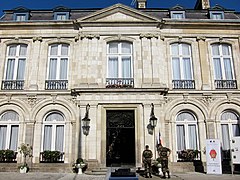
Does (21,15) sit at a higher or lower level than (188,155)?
higher

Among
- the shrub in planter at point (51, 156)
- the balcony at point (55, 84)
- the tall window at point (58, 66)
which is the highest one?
the tall window at point (58, 66)

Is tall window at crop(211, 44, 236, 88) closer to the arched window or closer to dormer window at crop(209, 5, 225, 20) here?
dormer window at crop(209, 5, 225, 20)

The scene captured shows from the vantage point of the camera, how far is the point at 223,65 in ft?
52.2

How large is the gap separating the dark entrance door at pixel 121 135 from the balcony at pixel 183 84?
310cm

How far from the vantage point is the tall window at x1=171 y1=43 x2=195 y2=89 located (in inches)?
607

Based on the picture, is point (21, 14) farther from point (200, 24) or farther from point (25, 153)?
point (200, 24)

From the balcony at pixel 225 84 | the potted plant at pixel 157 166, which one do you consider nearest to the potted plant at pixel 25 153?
the potted plant at pixel 157 166

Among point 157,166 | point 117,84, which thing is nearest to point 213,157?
point 157,166

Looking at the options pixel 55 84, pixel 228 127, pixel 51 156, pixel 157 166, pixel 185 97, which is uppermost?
pixel 55 84

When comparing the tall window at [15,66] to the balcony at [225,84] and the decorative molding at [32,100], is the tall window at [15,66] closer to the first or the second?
the decorative molding at [32,100]

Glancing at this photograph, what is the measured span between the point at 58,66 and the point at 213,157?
9.82m

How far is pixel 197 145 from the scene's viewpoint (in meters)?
14.6

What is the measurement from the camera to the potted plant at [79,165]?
1301cm

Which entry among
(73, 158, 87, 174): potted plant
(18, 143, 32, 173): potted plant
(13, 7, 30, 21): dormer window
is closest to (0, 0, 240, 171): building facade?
(13, 7, 30, 21): dormer window
